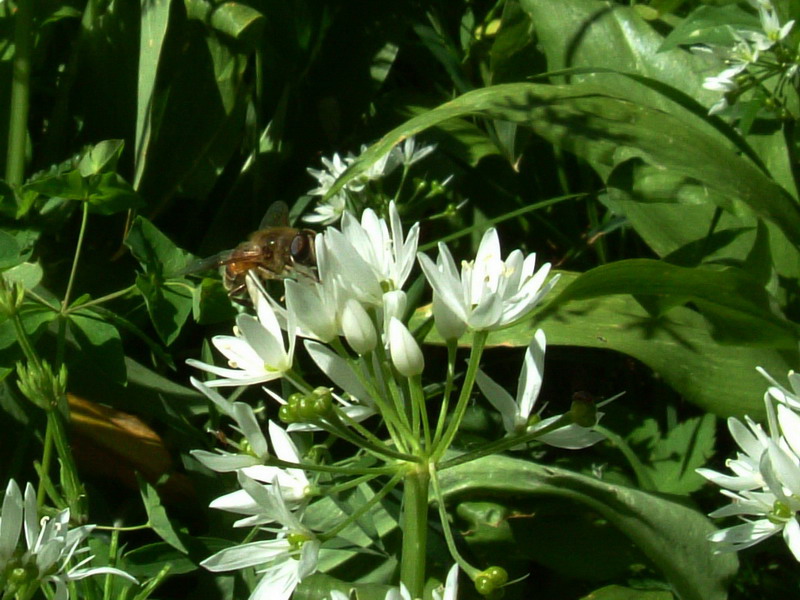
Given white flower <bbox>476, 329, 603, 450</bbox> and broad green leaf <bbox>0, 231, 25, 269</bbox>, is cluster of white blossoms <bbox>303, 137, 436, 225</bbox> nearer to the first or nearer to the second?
broad green leaf <bbox>0, 231, 25, 269</bbox>

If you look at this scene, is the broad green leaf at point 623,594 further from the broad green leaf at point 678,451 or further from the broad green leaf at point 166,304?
the broad green leaf at point 166,304

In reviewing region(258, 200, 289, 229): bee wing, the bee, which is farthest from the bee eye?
region(258, 200, 289, 229): bee wing

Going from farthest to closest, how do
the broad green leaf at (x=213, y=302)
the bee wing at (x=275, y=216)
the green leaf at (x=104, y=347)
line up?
the bee wing at (x=275, y=216), the broad green leaf at (x=213, y=302), the green leaf at (x=104, y=347)

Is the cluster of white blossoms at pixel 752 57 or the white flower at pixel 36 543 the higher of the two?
the cluster of white blossoms at pixel 752 57

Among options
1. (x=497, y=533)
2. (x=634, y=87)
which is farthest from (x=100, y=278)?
(x=634, y=87)

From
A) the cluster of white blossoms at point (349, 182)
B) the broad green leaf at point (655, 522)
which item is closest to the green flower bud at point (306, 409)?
the broad green leaf at point (655, 522)

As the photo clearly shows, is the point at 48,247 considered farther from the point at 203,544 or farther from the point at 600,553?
the point at 600,553
